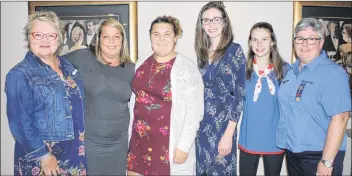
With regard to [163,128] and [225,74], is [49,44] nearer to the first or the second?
[163,128]

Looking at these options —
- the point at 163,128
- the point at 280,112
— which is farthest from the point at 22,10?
the point at 280,112

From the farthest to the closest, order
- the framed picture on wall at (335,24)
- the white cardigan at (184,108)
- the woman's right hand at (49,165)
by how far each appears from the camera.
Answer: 1. the framed picture on wall at (335,24)
2. the white cardigan at (184,108)
3. the woman's right hand at (49,165)

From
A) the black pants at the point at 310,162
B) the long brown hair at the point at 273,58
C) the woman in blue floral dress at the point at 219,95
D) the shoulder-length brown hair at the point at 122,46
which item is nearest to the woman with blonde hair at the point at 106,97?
the shoulder-length brown hair at the point at 122,46

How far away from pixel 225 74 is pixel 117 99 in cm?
83

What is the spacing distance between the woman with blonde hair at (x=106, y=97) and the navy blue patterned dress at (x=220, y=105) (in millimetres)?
612

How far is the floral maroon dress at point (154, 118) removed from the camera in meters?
2.02

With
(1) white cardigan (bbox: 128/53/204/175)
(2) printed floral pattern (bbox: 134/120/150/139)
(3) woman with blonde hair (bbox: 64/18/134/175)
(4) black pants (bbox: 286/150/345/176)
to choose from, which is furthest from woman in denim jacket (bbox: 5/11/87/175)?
(4) black pants (bbox: 286/150/345/176)

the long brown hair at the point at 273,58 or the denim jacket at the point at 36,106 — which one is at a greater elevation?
the long brown hair at the point at 273,58

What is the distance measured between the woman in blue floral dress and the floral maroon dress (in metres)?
0.30

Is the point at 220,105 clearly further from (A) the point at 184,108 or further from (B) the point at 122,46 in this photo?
(B) the point at 122,46

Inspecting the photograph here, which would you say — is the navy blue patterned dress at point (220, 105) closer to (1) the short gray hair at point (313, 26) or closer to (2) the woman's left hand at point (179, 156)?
(2) the woman's left hand at point (179, 156)

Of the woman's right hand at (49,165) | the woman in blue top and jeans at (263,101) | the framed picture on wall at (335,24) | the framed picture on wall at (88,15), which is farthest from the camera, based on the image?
the framed picture on wall at (335,24)

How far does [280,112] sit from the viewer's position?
6.62 ft

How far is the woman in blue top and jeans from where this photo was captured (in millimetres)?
2109
